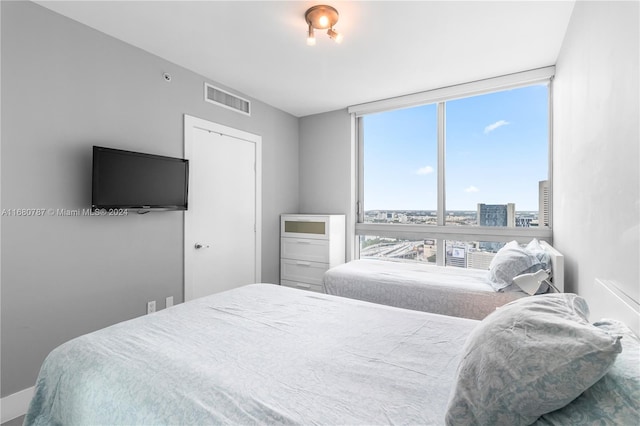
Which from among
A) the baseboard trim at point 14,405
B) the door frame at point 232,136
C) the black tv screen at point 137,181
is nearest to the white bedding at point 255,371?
the baseboard trim at point 14,405

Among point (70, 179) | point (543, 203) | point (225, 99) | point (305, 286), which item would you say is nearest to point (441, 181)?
point (543, 203)

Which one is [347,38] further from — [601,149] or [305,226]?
[305,226]

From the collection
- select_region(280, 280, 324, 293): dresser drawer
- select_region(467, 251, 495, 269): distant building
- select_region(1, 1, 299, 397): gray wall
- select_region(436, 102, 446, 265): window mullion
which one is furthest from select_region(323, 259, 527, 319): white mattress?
select_region(1, 1, 299, 397): gray wall

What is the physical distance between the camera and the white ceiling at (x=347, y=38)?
2146 millimetres

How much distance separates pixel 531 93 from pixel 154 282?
421 centimetres

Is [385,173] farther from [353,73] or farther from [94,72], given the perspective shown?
[94,72]

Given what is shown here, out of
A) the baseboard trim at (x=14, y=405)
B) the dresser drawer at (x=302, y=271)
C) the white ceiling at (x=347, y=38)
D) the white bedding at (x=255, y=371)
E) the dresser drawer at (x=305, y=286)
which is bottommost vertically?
the baseboard trim at (x=14, y=405)

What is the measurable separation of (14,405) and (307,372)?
7.16 feet

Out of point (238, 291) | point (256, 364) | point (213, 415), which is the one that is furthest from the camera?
point (238, 291)

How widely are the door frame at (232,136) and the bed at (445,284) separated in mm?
1194

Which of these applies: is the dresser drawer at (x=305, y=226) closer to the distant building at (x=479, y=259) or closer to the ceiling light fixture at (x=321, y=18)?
the distant building at (x=479, y=259)

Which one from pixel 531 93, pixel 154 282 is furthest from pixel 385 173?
pixel 154 282

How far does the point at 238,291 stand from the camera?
2238mm

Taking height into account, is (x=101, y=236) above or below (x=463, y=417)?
above
